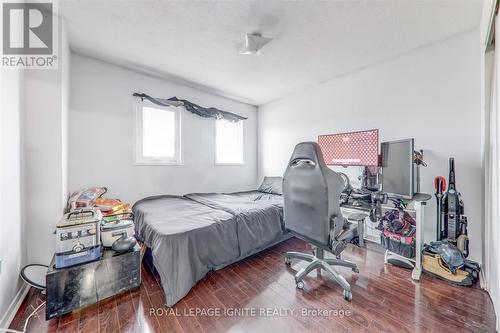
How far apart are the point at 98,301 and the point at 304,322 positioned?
1.65 m

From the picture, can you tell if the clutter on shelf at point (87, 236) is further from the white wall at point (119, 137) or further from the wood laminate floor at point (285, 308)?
the white wall at point (119, 137)

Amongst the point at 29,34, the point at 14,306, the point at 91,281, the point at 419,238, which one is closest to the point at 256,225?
the point at 91,281

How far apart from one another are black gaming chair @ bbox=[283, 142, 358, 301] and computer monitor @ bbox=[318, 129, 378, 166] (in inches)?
53.7

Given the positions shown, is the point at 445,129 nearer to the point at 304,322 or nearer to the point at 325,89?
the point at 325,89

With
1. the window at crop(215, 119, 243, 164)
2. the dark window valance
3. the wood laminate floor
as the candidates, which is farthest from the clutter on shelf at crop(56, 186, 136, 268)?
the window at crop(215, 119, 243, 164)

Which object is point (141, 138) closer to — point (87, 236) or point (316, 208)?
point (87, 236)

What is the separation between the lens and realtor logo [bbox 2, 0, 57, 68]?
1518 millimetres

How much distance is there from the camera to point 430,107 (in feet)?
7.95

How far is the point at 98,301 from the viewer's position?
160cm

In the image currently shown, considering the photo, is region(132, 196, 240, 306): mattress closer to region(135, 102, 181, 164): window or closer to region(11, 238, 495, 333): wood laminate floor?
region(11, 238, 495, 333): wood laminate floor

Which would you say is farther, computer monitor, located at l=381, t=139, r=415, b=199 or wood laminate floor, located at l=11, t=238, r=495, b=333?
computer monitor, located at l=381, t=139, r=415, b=199

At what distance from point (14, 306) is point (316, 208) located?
2499 mm

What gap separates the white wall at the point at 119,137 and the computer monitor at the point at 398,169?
9.66ft

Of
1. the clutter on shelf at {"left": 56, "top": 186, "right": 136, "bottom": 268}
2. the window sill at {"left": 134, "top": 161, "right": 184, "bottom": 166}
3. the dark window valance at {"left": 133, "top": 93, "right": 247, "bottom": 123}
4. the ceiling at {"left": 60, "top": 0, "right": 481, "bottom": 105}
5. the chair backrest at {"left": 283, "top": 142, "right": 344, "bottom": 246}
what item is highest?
the ceiling at {"left": 60, "top": 0, "right": 481, "bottom": 105}
